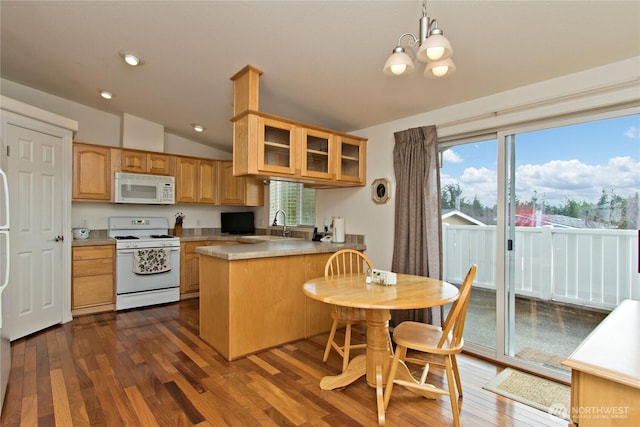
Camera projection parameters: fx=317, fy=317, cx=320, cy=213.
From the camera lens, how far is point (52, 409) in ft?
6.40

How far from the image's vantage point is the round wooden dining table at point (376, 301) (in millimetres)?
1833

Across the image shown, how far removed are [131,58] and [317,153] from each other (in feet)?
6.17

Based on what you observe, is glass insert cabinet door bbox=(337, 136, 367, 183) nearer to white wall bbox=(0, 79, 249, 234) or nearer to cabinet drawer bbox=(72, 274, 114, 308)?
white wall bbox=(0, 79, 249, 234)

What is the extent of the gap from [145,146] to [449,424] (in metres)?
4.78

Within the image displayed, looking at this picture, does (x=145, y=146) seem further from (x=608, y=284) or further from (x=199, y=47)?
(x=608, y=284)

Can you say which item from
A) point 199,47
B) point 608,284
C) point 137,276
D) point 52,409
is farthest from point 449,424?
point 137,276

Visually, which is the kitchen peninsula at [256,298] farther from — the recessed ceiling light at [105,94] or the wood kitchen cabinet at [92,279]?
the recessed ceiling light at [105,94]

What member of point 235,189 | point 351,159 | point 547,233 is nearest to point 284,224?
point 235,189

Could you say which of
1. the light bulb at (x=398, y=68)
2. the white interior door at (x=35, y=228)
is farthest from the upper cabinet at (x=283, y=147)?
the white interior door at (x=35, y=228)

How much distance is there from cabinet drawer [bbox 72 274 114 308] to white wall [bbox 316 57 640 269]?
278cm

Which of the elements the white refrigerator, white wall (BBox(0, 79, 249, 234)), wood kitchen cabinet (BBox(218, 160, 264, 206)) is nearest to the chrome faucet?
wood kitchen cabinet (BBox(218, 160, 264, 206))

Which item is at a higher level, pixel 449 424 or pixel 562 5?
pixel 562 5

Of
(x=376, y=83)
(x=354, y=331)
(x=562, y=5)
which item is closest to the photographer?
(x=562, y=5)

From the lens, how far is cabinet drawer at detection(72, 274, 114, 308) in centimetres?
378
